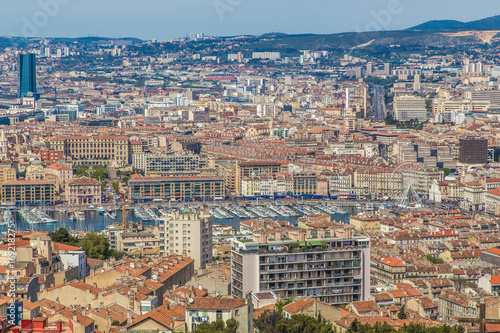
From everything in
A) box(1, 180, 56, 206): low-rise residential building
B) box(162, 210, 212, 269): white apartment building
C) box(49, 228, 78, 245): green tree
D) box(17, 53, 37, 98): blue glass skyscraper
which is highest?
box(17, 53, 37, 98): blue glass skyscraper

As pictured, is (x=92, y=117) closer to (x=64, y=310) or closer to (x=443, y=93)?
(x=443, y=93)

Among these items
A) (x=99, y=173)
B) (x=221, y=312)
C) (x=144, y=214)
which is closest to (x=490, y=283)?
(x=221, y=312)

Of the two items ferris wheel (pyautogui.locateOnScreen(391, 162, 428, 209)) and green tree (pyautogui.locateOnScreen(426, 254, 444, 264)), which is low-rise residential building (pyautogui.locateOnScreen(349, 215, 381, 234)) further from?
ferris wheel (pyautogui.locateOnScreen(391, 162, 428, 209))

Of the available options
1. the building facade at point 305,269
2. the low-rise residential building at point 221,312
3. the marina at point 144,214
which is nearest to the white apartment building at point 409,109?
the marina at point 144,214

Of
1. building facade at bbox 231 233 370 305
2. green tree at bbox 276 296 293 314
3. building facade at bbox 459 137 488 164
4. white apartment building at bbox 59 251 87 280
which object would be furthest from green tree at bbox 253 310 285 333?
building facade at bbox 459 137 488 164

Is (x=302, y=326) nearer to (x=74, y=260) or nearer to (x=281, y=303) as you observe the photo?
(x=281, y=303)

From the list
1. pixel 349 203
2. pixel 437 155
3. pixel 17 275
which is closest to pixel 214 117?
pixel 437 155
